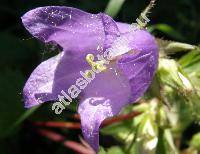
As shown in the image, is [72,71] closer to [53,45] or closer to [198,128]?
[53,45]

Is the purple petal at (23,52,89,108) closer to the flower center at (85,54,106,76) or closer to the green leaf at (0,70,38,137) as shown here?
the flower center at (85,54,106,76)

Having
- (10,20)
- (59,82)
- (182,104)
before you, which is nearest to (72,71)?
(59,82)

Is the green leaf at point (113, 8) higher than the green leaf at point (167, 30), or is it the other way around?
the green leaf at point (113, 8)

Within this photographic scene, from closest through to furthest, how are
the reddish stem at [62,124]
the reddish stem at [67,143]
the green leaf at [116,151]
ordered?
the green leaf at [116,151], the reddish stem at [67,143], the reddish stem at [62,124]

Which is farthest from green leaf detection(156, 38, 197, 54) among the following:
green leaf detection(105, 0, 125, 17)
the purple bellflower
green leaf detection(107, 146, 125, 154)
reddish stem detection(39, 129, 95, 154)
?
reddish stem detection(39, 129, 95, 154)

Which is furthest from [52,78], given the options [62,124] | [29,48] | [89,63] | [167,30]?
[29,48]

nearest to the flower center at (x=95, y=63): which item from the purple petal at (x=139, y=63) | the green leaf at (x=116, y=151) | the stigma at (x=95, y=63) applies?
the stigma at (x=95, y=63)

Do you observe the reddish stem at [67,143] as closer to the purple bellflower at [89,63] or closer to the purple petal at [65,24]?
the purple bellflower at [89,63]
